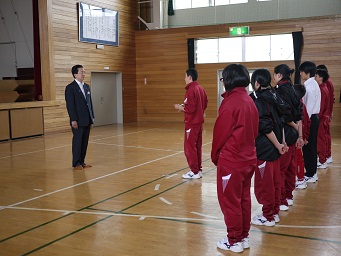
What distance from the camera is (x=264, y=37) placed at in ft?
47.3

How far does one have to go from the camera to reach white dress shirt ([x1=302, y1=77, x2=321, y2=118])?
18.3 feet

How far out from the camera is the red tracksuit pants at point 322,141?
649cm

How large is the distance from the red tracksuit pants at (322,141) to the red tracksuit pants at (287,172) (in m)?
2.16

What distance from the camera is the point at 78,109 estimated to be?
22.8ft

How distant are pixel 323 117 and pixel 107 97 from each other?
10.6m

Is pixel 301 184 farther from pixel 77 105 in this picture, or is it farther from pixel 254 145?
pixel 77 105

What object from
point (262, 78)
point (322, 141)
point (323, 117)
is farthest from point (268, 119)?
point (322, 141)

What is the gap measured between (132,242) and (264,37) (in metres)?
12.1

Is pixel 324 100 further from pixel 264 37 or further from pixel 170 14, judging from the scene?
pixel 170 14

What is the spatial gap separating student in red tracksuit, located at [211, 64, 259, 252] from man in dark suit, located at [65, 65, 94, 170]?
4117mm

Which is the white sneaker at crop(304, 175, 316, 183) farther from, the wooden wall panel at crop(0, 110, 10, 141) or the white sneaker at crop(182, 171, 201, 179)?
the wooden wall panel at crop(0, 110, 10, 141)

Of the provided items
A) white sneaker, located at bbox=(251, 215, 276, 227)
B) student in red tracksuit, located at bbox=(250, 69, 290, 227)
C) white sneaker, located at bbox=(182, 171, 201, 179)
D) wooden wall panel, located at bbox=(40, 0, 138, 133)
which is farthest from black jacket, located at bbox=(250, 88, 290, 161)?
wooden wall panel, located at bbox=(40, 0, 138, 133)

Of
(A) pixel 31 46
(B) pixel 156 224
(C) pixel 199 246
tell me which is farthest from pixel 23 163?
(A) pixel 31 46

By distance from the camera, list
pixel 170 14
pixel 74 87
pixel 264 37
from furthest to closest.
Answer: pixel 170 14
pixel 264 37
pixel 74 87
